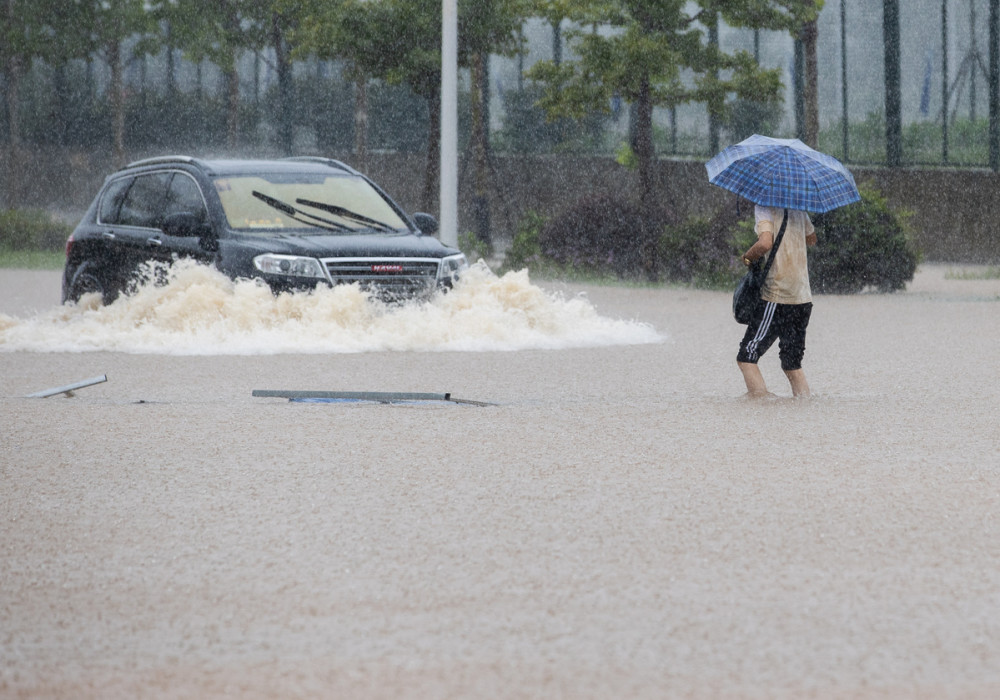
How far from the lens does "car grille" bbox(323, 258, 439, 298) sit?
42.1 ft

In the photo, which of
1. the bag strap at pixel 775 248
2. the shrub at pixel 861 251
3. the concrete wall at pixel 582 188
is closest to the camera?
the bag strap at pixel 775 248

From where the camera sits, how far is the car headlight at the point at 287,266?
41.9 ft

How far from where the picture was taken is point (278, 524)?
6.04 m

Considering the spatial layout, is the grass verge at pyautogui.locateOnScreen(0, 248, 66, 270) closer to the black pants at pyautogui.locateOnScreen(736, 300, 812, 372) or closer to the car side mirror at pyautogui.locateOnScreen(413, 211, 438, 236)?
the car side mirror at pyautogui.locateOnScreen(413, 211, 438, 236)

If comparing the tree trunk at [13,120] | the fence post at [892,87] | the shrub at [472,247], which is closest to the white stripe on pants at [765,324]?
the shrub at [472,247]

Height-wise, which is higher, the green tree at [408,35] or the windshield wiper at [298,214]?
the green tree at [408,35]

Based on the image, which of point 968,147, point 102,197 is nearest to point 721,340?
point 102,197

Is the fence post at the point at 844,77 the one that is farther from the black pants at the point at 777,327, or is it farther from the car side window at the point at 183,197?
the black pants at the point at 777,327

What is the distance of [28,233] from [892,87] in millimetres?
17509

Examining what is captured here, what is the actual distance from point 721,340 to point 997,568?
8.84 meters

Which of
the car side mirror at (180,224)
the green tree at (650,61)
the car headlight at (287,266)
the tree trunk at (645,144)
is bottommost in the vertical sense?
the car headlight at (287,266)

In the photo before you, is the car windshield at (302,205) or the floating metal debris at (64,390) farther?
the car windshield at (302,205)

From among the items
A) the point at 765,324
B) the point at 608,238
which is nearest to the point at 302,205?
the point at 765,324

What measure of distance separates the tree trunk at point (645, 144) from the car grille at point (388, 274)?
1083cm
